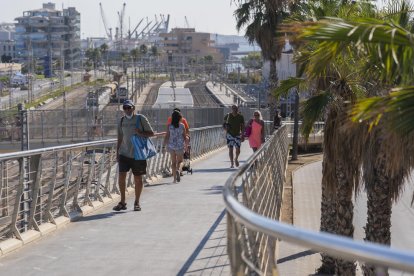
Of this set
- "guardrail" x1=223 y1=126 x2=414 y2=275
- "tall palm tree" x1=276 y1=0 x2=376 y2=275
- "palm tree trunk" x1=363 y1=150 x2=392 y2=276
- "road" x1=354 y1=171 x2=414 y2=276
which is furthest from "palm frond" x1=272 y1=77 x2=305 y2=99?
"road" x1=354 y1=171 x2=414 y2=276

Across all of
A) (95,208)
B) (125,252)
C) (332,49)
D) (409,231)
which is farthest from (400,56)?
(409,231)

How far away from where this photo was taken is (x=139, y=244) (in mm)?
9820

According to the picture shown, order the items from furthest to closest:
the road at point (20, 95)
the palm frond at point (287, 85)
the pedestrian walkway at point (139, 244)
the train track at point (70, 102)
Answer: the road at point (20, 95) < the train track at point (70, 102) < the palm frond at point (287, 85) < the pedestrian walkway at point (139, 244)

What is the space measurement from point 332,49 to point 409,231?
1644 centimetres

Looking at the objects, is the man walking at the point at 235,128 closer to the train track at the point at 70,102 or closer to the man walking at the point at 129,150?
the man walking at the point at 129,150

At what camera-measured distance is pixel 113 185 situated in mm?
15016

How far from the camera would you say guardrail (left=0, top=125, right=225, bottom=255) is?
9781mm

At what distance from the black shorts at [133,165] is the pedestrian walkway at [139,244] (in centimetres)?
58

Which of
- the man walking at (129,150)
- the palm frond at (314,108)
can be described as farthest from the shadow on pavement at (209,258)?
the man walking at (129,150)

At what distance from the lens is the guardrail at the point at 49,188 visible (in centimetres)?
978

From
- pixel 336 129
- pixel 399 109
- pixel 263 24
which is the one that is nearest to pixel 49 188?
pixel 336 129

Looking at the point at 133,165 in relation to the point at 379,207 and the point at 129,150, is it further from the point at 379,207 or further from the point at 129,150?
the point at 379,207

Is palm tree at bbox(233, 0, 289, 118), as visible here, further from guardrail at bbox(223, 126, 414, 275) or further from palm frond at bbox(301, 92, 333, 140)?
guardrail at bbox(223, 126, 414, 275)

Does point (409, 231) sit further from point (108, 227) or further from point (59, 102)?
point (59, 102)
